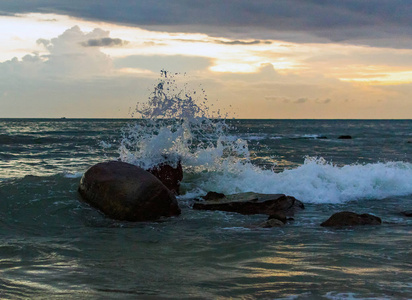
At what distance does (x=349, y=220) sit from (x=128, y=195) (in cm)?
379

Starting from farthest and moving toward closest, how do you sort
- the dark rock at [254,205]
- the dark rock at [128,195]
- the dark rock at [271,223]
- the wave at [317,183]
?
the wave at [317,183] < the dark rock at [254,205] < the dark rock at [128,195] < the dark rock at [271,223]

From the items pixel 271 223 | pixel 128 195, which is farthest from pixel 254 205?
pixel 128 195

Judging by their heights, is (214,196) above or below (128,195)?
below

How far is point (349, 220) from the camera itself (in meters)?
7.48

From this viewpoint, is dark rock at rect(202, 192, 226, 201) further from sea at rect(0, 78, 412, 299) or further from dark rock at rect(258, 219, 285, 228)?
dark rock at rect(258, 219, 285, 228)

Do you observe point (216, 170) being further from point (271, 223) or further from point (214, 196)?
point (271, 223)

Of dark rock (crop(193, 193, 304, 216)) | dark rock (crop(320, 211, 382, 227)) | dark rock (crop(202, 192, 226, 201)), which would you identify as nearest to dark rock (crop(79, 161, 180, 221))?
dark rock (crop(193, 193, 304, 216))

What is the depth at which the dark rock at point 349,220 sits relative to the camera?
744cm

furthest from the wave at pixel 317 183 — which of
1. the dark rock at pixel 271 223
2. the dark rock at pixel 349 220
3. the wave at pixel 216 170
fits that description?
the dark rock at pixel 271 223

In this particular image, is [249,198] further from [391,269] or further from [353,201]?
[391,269]

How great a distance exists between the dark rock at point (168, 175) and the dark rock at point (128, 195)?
78.0 inches

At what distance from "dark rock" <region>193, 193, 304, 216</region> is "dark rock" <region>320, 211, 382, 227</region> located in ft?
3.97

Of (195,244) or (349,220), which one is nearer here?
(195,244)

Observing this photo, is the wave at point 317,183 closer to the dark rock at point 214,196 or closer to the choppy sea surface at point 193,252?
the choppy sea surface at point 193,252
